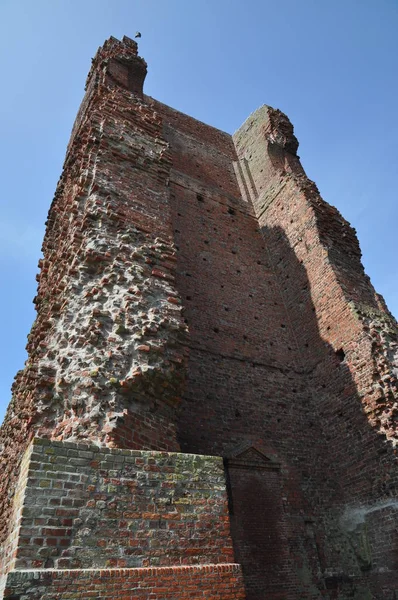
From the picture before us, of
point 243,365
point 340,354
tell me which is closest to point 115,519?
point 243,365

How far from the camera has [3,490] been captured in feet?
16.6

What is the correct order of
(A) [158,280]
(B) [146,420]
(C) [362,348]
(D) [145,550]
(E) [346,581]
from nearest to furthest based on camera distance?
(D) [145,550] → (B) [146,420] → (A) [158,280] → (E) [346,581] → (C) [362,348]

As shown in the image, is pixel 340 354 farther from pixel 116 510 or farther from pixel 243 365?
pixel 116 510

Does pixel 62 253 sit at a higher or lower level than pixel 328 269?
lower

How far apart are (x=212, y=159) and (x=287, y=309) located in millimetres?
7001

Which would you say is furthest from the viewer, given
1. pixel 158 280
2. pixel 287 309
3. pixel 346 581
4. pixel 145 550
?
pixel 287 309

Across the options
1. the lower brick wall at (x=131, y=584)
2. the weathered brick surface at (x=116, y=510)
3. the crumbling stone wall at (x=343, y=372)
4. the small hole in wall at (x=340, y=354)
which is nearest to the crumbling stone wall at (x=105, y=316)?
the weathered brick surface at (x=116, y=510)

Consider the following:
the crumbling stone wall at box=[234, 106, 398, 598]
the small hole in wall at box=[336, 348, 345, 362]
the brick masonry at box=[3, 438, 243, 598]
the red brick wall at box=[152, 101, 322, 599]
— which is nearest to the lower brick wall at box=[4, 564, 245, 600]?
the brick masonry at box=[3, 438, 243, 598]

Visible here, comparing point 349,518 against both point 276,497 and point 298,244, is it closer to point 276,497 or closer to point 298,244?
point 276,497

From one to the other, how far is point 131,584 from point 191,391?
472 cm

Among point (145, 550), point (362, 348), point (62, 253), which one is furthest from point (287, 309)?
point (145, 550)

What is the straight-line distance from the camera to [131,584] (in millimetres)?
2967

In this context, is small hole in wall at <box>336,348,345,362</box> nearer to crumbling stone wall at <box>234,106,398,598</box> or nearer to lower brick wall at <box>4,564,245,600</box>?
crumbling stone wall at <box>234,106,398,598</box>

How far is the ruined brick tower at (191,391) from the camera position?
10.6 feet
